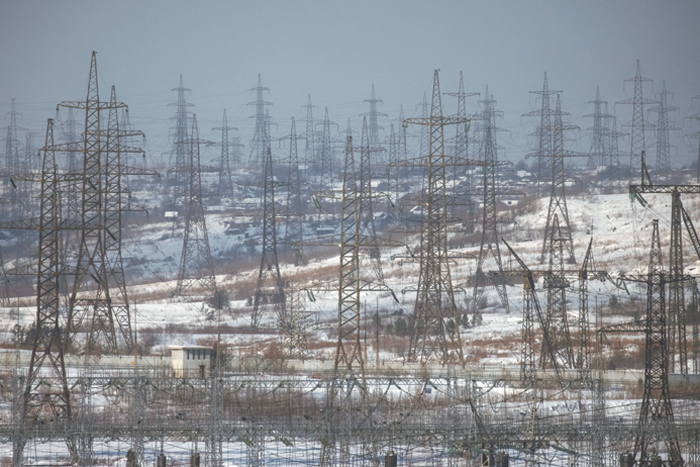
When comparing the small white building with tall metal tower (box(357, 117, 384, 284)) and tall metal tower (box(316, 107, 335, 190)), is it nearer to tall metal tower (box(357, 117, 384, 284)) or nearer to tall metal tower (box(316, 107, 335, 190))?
tall metal tower (box(357, 117, 384, 284))

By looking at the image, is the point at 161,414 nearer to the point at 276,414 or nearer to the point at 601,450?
the point at 276,414

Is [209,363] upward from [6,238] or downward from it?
downward

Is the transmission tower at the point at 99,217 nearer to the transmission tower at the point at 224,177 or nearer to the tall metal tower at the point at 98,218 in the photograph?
the tall metal tower at the point at 98,218

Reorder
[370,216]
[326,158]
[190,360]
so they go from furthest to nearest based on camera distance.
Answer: [326,158], [370,216], [190,360]

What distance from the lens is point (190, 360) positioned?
58719 millimetres

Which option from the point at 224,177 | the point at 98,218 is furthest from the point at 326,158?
the point at 98,218

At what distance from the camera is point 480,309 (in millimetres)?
81875

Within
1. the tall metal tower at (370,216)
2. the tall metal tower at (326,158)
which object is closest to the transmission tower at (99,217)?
the tall metal tower at (370,216)

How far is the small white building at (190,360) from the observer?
57812 mm

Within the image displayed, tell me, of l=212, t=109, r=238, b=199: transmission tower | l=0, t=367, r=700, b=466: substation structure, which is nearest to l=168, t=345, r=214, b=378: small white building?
l=0, t=367, r=700, b=466: substation structure

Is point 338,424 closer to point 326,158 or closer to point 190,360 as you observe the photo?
point 190,360

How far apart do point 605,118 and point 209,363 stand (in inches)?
4148

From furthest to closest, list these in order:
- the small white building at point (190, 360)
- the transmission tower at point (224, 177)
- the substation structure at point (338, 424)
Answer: the transmission tower at point (224, 177), the small white building at point (190, 360), the substation structure at point (338, 424)

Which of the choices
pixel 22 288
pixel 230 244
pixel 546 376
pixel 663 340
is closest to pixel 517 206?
pixel 230 244
